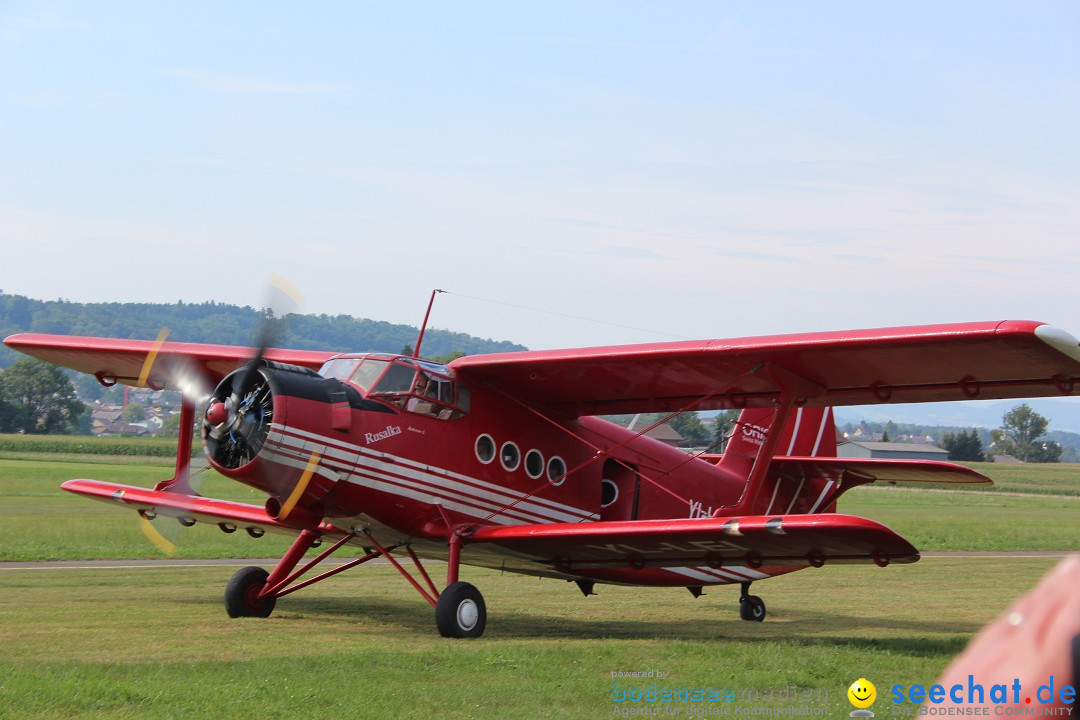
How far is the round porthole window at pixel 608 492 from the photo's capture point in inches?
543

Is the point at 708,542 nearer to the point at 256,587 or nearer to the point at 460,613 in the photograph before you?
the point at 460,613

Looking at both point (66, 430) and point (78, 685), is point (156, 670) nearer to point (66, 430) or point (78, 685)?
point (78, 685)

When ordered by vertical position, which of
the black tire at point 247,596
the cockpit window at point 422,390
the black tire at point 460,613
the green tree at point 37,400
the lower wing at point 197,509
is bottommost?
the green tree at point 37,400

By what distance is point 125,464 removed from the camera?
5750 cm

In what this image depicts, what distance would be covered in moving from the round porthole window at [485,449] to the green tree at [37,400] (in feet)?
256

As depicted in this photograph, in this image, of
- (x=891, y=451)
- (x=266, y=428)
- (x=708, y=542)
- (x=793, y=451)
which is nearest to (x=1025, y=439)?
(x=891, y=451)

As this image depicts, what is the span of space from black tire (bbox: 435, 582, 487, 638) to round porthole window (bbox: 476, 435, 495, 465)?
1.75 m

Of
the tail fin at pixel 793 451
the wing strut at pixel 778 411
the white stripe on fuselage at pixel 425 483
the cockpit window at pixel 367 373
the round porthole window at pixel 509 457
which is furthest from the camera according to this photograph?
the tail fin at pixel 793 451

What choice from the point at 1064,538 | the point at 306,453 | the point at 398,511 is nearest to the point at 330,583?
the point at 398,511

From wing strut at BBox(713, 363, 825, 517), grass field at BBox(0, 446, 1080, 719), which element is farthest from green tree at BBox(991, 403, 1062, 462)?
wing strut at BBox(713, 363, 825, 517)

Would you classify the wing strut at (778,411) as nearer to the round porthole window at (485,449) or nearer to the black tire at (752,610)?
the black tire at (752,610)

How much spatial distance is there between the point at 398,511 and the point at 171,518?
3.47 meters

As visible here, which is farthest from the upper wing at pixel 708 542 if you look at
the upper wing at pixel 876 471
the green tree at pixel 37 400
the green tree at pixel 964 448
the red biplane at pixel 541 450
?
the green tree at pixel 964 448

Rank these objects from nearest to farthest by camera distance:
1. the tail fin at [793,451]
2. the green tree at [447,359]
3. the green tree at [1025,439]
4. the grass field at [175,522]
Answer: the green tree at [447,359]
the tail fin at [793,451]
the grass field at [175,522]
the green tree at [1025,439]
